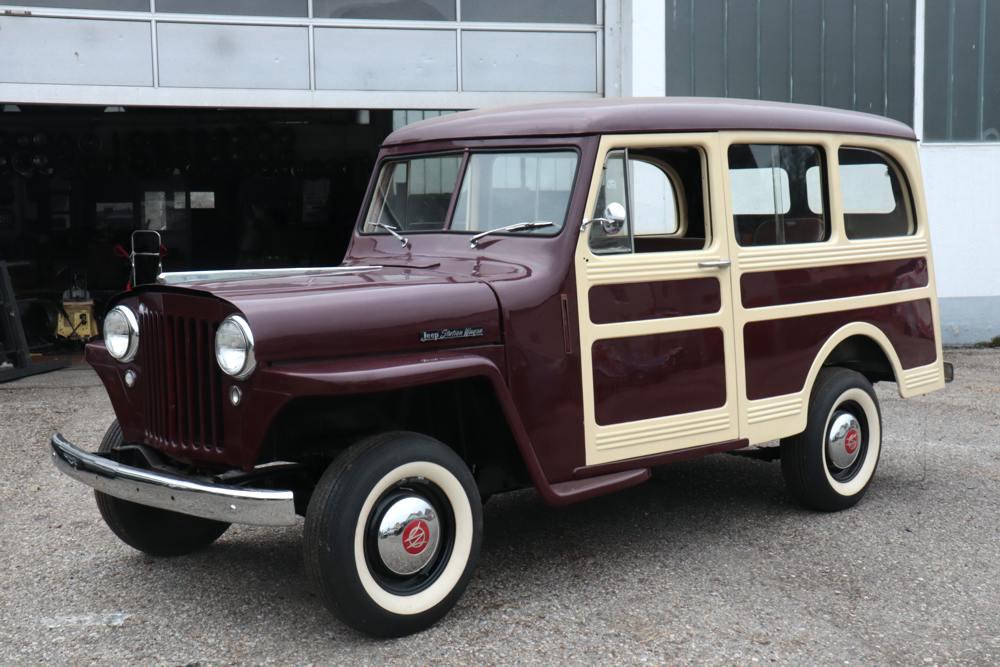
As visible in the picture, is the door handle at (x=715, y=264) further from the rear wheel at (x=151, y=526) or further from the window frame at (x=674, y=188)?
the rear wheel at (x=151, y=526)

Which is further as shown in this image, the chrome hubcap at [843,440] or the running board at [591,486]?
the chrome hubcap at [843,440]

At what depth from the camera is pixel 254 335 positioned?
3.50 metres

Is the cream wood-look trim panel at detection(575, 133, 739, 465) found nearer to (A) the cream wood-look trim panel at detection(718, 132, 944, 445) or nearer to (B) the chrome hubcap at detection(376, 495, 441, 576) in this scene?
(A) the cream wood-look trim panel at detection(718, 132, 944, 445)

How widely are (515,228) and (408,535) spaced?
4.56 ft

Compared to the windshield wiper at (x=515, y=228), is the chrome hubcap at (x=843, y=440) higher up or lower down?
lower down

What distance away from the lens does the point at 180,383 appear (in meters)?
3.88

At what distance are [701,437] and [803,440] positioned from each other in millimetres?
742

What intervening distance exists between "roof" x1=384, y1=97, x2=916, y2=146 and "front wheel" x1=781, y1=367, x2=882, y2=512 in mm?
1259

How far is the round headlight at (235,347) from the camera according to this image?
11.6ft

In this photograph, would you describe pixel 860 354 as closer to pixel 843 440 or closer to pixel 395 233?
pixel 843 440

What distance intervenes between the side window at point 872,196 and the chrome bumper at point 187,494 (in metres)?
3.26

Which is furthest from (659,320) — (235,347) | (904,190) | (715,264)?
(904,190)

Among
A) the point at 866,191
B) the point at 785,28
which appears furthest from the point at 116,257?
the point at 866,191

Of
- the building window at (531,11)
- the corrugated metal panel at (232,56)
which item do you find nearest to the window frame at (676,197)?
the building window at (531,11)
